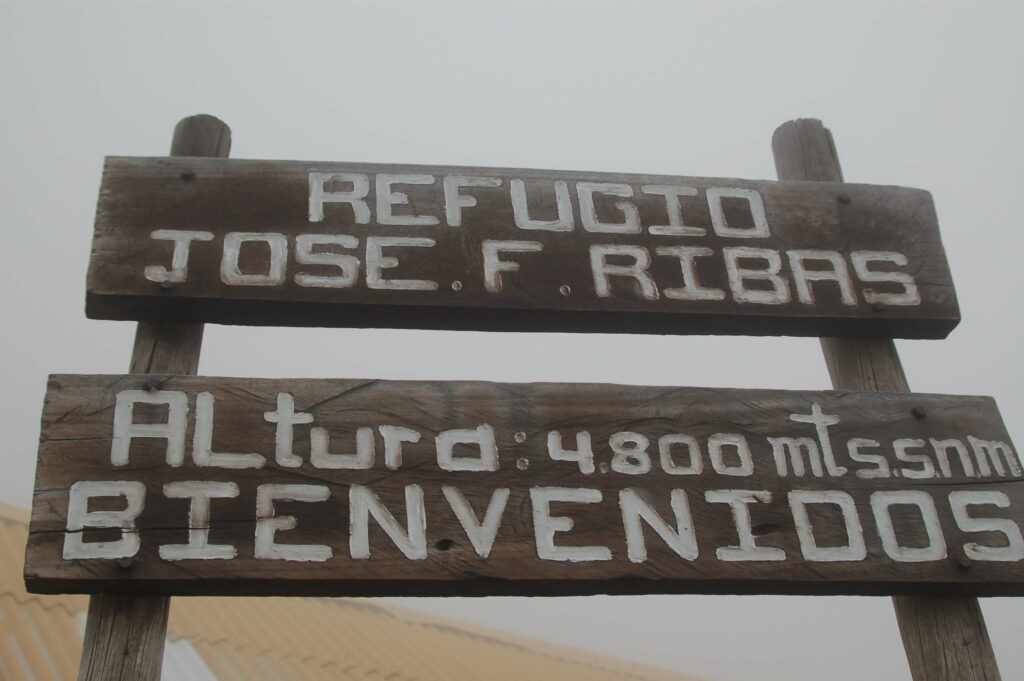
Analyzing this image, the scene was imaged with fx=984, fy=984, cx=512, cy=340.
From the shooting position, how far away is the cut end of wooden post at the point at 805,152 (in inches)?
130

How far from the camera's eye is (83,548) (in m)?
2.27

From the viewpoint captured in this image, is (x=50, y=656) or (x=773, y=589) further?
(x=50, y=656)

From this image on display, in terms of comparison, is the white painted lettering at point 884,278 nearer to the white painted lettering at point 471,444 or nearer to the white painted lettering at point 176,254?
the white painted lettering at point 471,444

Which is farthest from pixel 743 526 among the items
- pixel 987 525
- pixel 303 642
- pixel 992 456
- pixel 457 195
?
pixel 303 642

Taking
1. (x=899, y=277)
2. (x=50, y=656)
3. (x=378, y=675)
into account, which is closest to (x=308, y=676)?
(x=378, y=675)

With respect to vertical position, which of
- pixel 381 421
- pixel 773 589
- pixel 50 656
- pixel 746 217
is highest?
pixel 746 217

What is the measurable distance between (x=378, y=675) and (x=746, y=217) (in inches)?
199

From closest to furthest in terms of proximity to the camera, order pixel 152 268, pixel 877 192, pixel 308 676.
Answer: pixel 152 268, pixel 877 192, pixel 308 676

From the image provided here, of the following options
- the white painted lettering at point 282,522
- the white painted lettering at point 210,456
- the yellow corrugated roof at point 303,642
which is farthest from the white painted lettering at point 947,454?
the yellow corrugated roof at point 303,642

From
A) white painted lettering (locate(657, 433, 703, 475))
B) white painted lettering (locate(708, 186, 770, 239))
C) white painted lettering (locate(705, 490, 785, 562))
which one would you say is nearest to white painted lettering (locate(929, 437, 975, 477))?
white painted lettering (locate(705, 490, 785, 562))

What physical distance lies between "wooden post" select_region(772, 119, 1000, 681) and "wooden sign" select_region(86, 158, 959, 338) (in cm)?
9

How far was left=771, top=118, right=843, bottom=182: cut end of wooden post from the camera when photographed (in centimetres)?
331

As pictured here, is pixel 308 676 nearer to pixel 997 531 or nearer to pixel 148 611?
pixel 148 611

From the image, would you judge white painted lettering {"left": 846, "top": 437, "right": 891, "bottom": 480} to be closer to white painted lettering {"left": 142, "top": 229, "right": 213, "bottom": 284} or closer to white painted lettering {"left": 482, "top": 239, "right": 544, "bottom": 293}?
white painted lettering {"left": 482, "top": 239, "right": 544, "bottom": 293}
